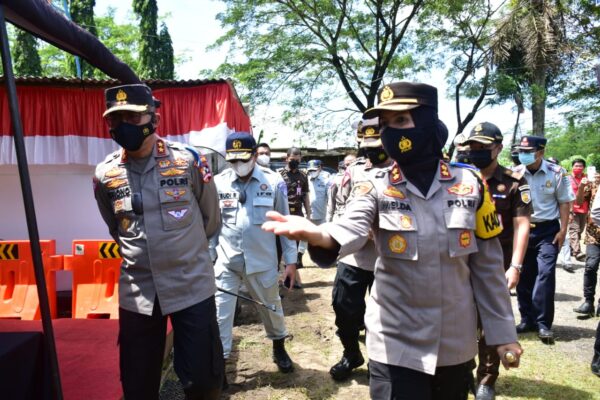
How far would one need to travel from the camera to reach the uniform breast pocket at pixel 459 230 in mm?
1935

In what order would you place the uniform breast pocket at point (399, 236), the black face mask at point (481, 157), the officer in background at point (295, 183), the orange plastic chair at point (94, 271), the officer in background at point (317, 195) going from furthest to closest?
the officer in background at point (317, 195), the officer in background at point (295, 183), the orange plastic chair at point (94, 271), the black face mask at point (481, 157), the uniform breast pocket at point (399, 236)

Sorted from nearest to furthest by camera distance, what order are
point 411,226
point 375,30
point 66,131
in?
point 411,226 < point 66,131 < point 375,30

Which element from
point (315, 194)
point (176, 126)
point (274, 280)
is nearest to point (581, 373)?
point (274, 280)

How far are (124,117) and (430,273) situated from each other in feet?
6.40

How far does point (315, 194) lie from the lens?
377 inches

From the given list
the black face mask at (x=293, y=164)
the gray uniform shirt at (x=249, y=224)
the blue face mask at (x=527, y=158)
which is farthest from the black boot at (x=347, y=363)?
the black face mask at (x=293, y=164)

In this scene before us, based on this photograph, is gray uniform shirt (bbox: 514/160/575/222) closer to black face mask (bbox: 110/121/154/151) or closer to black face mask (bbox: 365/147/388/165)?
black face mask (bbox: 365/147/388/165)

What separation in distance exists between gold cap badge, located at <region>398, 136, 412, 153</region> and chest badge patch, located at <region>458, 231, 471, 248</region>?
455 mm

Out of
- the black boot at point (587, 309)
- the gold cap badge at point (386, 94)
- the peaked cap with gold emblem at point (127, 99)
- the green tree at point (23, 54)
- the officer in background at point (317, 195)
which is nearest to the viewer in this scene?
the gold cap badge at point (386, 94)

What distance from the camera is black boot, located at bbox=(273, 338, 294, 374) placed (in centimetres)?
414

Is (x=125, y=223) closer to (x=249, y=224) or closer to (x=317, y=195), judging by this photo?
(x=249, y=224)

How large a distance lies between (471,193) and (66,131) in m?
5.79

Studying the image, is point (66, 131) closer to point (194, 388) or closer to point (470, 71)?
point (194, 388)

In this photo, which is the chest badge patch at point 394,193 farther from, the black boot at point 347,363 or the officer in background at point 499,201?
the black boot at point 347,363
